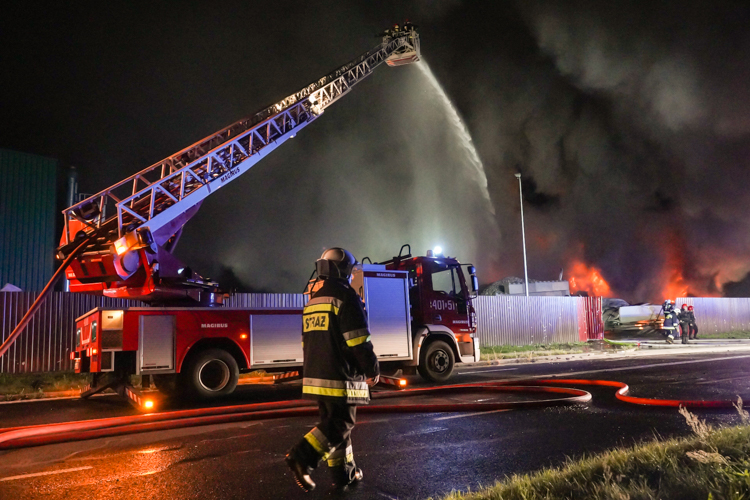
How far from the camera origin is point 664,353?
634 inches

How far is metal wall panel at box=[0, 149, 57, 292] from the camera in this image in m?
19.8

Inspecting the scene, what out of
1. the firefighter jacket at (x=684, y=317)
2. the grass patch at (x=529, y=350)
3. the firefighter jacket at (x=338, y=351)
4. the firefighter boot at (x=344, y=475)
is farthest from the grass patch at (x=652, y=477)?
the firefighter jacket at (x=684, y=317)

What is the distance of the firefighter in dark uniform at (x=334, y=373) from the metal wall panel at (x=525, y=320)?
15839 mm

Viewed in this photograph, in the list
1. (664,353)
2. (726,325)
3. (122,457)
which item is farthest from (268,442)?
(726,325)

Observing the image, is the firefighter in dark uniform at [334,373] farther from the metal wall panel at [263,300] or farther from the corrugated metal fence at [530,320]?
the corrugated metal fence at [530,320]

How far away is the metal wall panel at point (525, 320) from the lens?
19.5 meters

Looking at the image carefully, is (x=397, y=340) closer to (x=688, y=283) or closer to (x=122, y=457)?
(x=122, y=457)

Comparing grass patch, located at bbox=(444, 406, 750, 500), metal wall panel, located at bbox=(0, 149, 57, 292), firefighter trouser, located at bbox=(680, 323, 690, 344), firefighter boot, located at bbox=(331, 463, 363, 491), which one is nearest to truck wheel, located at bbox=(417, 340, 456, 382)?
grass patch, located at bbox=(444, 406, 750, 500)

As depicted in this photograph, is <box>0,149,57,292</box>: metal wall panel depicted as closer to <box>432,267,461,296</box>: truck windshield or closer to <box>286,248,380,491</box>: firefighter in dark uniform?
<box>432,267,461,296</box>: truck windshield

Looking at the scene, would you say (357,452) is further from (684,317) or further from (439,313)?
(684,317)

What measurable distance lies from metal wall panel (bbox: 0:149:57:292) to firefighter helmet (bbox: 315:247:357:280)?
65.2 ft

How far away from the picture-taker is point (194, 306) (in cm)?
921

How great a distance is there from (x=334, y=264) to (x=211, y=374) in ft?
18.2

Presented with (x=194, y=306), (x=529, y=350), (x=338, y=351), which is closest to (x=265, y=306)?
(x=194, y=306)
